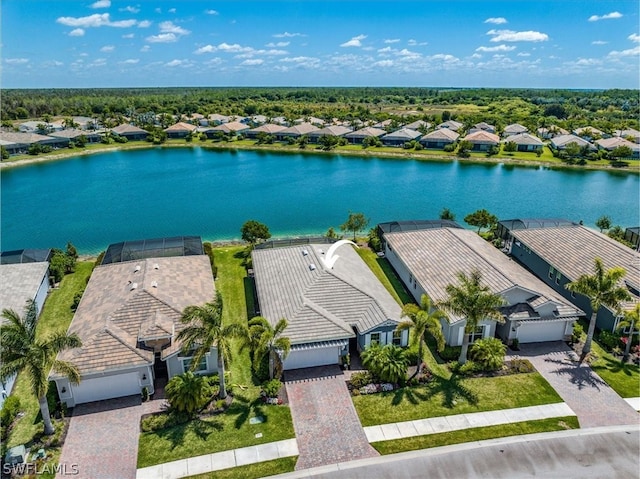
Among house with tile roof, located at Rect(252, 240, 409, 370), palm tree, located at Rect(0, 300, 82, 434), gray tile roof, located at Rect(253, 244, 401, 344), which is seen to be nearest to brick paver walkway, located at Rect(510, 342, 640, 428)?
house with tile roof, located at Rect(252, 240, 409, 370)

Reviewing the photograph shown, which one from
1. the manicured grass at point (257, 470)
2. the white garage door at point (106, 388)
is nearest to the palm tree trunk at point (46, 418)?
the white garage door at point (106, 388)

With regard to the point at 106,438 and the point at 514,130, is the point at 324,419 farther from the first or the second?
the point at 514,130

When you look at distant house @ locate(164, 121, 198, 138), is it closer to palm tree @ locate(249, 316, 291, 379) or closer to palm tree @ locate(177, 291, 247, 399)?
palm tree @ locate(249, 316, 291, 379)

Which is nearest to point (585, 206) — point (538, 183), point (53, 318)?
point (538, 183)

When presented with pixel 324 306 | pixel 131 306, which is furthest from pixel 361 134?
pixel 131 306

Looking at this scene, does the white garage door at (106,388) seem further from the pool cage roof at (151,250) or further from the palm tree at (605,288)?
the palm tree at (605,288)
